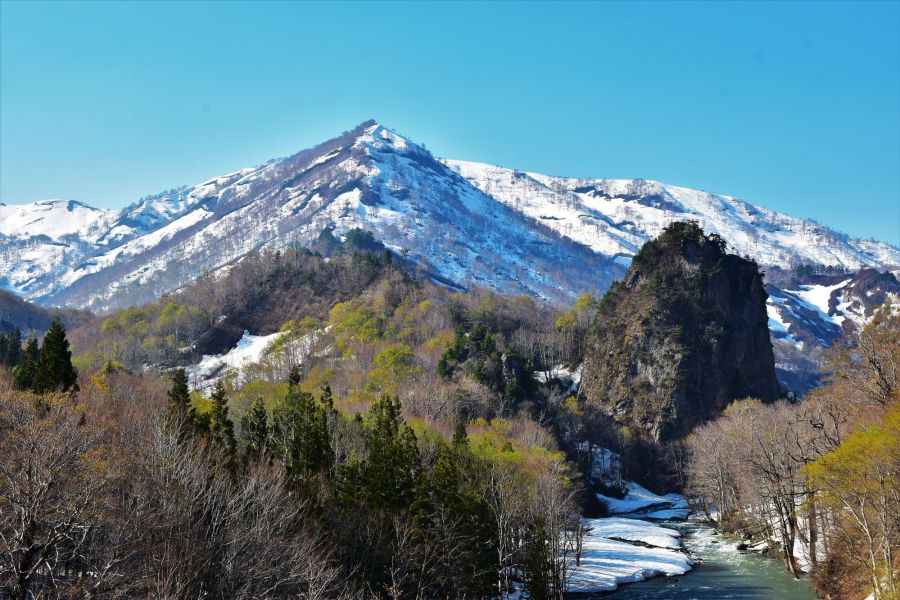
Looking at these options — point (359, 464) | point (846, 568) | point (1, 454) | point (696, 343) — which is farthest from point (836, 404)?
point (696, 343)

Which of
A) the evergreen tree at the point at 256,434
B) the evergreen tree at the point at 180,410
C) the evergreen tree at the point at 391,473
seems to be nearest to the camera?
the evergreen tree at the point at 180,410

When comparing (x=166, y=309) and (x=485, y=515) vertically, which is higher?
(x=166, y=309)

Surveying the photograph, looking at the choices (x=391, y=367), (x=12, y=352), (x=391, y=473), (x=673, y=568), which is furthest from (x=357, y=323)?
(x=391, y=473)

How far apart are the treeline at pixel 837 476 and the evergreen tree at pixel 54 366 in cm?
4797

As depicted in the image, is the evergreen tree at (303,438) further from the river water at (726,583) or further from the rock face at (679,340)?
the rock face at (679,340)

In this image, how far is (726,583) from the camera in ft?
181

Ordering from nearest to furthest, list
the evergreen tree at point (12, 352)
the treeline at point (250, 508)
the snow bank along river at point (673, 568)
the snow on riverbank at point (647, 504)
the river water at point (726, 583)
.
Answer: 1. the treeline at point (250, 508)
2. the river water at point (726, 583)
3. the snow bank along river at point (673, 568)
4. the evergreen tree at point (12, 352)
5. the snow on riverbank at point (647, 504)

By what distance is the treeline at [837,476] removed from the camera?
3612 centimetres

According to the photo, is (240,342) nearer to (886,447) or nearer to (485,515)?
(485,515)

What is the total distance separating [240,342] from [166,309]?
24744mm

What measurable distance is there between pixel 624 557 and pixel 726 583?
1276 cm

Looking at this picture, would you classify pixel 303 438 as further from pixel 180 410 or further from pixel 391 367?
pixel 391 367

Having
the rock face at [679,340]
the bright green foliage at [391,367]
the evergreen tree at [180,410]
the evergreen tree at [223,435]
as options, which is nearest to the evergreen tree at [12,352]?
the bright green foliage at [391,367]

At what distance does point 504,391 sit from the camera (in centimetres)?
11494
